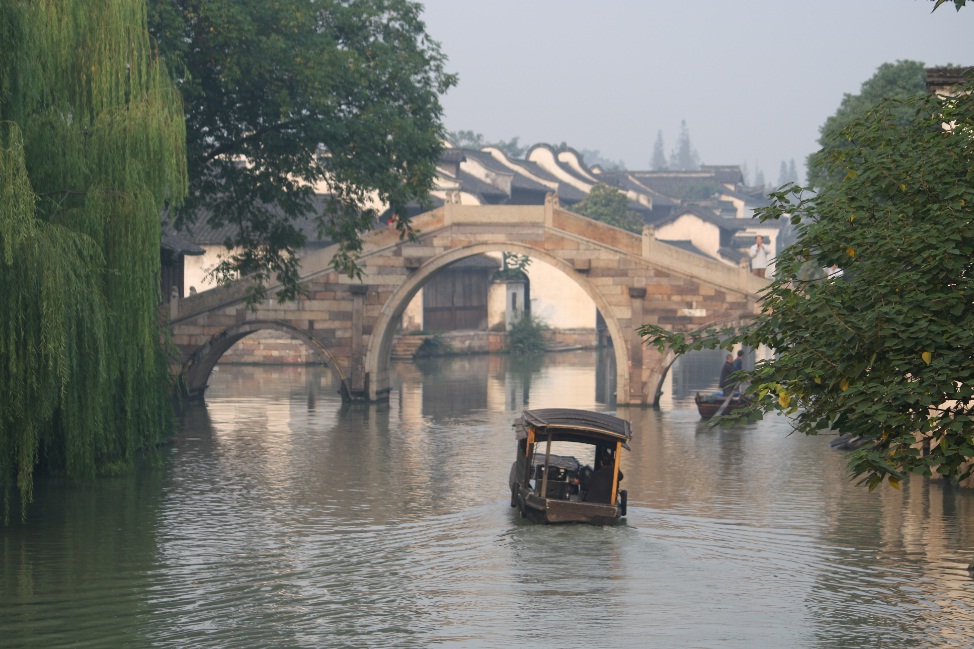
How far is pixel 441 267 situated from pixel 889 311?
2714 centimetres

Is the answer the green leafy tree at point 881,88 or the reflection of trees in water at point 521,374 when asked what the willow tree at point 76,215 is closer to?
the reflection of trees in water at point 521,374

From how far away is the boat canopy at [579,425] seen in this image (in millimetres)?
20812

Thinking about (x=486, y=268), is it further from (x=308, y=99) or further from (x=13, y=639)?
(x=13, y=639)

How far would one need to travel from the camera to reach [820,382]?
38.6 ft

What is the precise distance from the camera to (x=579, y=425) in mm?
20938

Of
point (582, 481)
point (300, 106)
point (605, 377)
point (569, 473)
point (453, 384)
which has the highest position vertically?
point (300, 106)

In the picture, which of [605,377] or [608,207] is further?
[608,207]

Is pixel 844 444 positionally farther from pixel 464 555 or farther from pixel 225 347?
pixel 225 347

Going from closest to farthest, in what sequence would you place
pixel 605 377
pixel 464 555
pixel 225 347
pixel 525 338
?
pixel 464 555, pixel 225 347, pixel 605 377, pixel 525 338

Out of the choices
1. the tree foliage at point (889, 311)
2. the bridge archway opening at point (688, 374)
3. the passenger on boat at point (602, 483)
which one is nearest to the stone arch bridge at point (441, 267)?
the bridge archway opening at point (688, 374)

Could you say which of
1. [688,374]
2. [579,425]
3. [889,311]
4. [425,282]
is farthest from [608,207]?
[889,311]

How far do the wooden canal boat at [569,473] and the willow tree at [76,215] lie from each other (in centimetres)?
633

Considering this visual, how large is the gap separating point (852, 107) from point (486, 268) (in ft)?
75.3

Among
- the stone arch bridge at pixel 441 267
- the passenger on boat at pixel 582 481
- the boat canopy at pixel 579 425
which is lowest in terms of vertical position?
the passenger on boat at pixel 582 481
